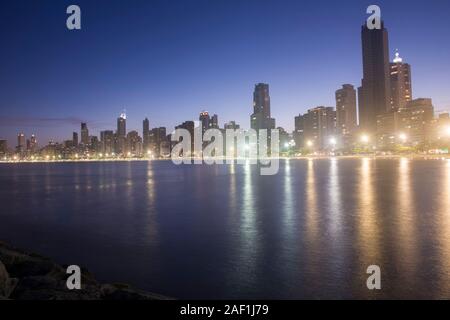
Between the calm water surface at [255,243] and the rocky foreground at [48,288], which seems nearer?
the rocky foreground at [48,288]

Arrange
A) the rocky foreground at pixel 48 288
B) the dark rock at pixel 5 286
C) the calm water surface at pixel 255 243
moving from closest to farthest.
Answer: the rocky foreground at pixel 48 288
the dark rock at pixel 5 286
the calm water surface at pixel 255 243

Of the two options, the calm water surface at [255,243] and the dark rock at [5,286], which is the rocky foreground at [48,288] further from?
the calm water surface at [255,243]

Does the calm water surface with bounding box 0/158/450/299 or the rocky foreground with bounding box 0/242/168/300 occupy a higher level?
the rocky foreground with bounding box 0/242/168/300

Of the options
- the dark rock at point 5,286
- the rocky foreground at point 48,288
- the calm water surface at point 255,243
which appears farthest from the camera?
the calm water surface at point 255,243

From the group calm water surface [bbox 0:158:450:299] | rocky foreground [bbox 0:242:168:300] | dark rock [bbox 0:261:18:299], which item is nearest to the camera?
rocky foreground [bbox 0:242:168:300]

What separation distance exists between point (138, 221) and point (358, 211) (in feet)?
58.6

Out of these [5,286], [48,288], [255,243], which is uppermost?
[5,286]

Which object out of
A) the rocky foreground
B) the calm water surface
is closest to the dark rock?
the rocky foreground

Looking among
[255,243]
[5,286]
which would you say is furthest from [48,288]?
[255,243]

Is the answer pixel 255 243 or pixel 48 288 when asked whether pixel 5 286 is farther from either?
pixel 255 243

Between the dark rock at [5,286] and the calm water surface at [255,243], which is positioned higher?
the dark rock at [5,286]

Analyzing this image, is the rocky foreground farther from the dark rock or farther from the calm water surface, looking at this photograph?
the calm water surface

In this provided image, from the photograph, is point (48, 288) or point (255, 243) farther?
point (255, 243)

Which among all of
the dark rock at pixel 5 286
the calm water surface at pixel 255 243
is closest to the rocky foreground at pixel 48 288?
the dark rock at pixel 5 286
